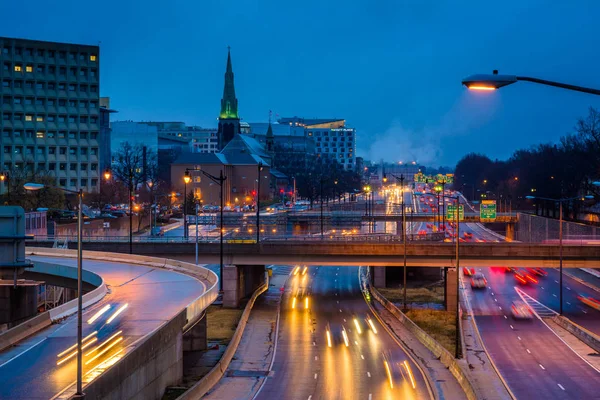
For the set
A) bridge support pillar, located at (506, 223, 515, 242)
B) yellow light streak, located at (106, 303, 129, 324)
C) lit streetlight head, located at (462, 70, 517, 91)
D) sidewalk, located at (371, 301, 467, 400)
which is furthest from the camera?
bridge support pillar, located at (506, 223, 515, 242)

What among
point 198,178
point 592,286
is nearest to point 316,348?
point 592,286

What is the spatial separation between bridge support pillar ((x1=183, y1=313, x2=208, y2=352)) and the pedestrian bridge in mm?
19226

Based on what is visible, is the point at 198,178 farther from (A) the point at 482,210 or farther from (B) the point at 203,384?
(B) the point at 203,384

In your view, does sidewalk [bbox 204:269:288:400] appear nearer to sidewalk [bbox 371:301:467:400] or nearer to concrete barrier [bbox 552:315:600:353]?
sidewalk [bbox 371:301:467:400]

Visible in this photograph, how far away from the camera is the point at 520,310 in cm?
5384

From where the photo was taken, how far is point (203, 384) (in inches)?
1196

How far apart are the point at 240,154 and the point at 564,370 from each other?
456ft

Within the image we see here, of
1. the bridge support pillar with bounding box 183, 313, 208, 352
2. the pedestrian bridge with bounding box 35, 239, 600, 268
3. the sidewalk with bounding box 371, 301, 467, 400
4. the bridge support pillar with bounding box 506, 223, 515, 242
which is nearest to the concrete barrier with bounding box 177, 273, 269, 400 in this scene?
the bridge support pillar with bounding box 183, 313, 208, 352

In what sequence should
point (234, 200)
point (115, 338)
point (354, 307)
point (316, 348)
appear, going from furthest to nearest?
point (234, 200) < point (354, 307) < point (316, 348) < point (115, 338)

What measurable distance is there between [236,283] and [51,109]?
2589 inches

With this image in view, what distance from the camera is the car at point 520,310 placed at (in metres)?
A: 51.1

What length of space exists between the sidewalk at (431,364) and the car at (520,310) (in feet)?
28.0

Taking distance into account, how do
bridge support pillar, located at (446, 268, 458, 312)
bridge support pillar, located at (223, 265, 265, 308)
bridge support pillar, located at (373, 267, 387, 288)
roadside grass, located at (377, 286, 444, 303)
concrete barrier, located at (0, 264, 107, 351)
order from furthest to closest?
1. bridge support pillar, located at (373, 267, 387, 288)
2. roadside grass, located at (377, 286, 444, 303)
3. bridge support pillar, located at (223, 265, 265, 308)
4. bridge support pillar, located at (446, 268, 458, 312)
5. concrete barrier, located at (0, 264, 107, 351)

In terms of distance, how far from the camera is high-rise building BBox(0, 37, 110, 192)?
107062 millimetres
